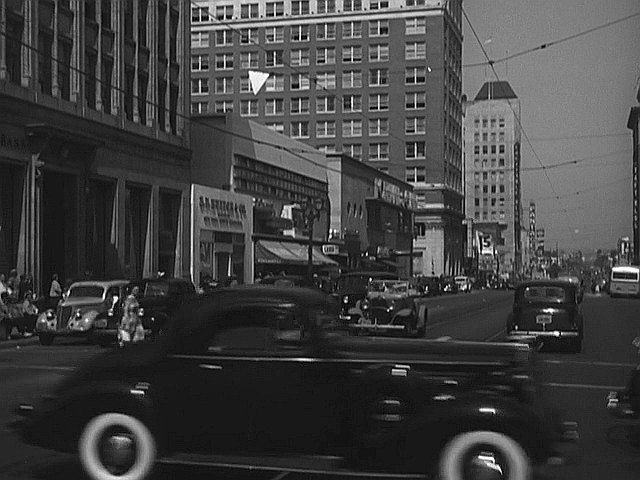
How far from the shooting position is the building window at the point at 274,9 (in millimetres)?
100562

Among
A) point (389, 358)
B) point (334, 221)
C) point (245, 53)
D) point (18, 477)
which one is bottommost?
point (18, 477)

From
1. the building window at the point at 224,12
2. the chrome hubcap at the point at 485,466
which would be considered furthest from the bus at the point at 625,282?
the chrome hubcap at the point at 485,466

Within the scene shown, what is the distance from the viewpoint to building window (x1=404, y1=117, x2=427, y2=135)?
103 metres

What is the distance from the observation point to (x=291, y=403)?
7660 mm

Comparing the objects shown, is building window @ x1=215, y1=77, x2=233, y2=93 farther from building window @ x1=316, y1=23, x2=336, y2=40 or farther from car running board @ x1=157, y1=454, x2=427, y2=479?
car running board @ x1=157, y1=454, x2=427, y2=479

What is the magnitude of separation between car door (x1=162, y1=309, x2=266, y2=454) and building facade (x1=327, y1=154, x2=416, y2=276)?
60160mm

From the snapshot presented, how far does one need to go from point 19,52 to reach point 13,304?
11.3m

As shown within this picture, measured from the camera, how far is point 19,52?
33.8 metres

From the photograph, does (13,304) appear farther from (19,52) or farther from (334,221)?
(334,221)

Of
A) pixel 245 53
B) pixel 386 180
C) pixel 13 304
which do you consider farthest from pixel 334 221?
pixel 13 304

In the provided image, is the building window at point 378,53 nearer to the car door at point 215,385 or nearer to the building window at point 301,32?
the building window at point 301,32

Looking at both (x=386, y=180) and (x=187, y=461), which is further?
(x=386, y=180)

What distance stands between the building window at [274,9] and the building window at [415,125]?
688 inches

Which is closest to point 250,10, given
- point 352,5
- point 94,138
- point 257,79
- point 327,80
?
point 352,5
